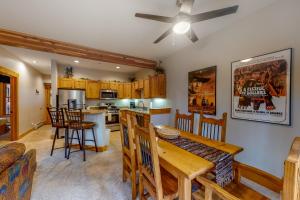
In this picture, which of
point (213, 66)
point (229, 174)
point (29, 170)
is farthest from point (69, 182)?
point (213, 66)

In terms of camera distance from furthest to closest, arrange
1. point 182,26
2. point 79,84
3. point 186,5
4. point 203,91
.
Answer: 1. point 79,84
2. point 203,91
3. point 182,26
4. point 186,5

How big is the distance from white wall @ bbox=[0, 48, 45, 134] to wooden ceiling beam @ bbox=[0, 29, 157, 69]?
1138mm

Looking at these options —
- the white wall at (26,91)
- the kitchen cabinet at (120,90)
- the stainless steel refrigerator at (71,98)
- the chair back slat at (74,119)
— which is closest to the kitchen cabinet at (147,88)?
the kitchen cabinet at (120,90)

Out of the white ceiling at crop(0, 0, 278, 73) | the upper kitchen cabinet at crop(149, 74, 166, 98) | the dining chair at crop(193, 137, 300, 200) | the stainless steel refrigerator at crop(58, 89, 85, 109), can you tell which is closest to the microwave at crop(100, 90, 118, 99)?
the stainless steel refrigerator at crop(58, 89, 85, 109)

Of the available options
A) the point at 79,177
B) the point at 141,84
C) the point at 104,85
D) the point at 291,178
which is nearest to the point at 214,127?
the point at 291,178

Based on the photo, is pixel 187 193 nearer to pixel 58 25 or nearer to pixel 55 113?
pixel 55 113

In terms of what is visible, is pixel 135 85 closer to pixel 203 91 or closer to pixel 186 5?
pixel 203 91

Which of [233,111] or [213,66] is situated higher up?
[213,66]

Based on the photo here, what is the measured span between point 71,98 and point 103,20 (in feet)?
11.1

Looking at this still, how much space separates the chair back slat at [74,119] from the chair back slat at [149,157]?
1.99 metres

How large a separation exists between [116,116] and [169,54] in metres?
3.06

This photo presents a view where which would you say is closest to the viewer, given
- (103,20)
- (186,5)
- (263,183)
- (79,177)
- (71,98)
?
(263,183)

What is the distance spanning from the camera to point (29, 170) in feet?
4.88

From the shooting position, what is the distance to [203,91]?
3.21 meters
